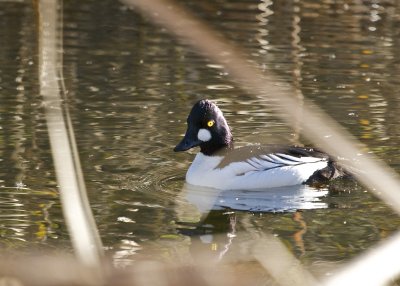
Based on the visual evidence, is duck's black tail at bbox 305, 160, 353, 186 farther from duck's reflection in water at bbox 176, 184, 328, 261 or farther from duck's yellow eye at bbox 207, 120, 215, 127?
duck's yellow eye at bbox 207, 120, 215, 127

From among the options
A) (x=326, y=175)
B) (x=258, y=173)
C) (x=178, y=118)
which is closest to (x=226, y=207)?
(x=258, y=173)

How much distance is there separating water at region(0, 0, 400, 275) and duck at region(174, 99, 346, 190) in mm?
174

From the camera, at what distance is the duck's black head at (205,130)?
8.34 metres

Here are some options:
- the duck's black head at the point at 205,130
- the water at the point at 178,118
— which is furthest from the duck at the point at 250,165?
the water at the point at 178,118

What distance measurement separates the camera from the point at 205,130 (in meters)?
8.41

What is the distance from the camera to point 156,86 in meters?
11.3

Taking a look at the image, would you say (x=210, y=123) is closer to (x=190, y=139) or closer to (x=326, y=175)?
(x=190, y=139)

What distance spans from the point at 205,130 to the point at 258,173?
67 centimetres

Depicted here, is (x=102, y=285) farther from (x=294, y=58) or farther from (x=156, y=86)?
(x=294, y=58)

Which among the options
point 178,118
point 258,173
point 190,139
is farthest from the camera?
point 178,118

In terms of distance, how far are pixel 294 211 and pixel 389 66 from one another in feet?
19.1

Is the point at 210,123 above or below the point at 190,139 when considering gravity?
above

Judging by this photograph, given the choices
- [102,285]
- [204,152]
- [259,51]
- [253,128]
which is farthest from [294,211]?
[259,51]

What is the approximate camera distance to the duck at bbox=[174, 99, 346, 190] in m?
8.01
